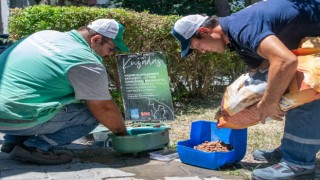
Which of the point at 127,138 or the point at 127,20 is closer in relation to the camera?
the point at 127,138

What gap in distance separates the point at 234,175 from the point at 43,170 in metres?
1.47

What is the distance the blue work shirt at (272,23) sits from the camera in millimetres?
3299

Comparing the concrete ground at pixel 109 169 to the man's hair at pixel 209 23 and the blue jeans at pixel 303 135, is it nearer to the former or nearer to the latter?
the blue jeans at pixel 303 135

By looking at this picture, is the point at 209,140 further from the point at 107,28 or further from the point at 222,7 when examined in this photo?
the point at 222,7

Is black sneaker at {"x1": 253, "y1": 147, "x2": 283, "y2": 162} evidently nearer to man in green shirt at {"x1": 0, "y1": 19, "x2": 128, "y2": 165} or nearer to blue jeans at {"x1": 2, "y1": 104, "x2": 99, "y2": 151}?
man in green shirt at {"x1": 0, "y1": 19, "x2": 128, "y2": 165}

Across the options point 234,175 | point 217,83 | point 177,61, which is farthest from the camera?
point 217,83

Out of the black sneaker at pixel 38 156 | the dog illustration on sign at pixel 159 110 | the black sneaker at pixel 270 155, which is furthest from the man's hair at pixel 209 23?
the dog illustration on sign at pixel 159 110

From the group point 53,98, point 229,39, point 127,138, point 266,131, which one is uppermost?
point 229,39

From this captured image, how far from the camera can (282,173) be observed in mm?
3682

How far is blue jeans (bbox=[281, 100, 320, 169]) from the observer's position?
363 cm

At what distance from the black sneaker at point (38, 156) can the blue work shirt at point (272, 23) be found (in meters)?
1.64

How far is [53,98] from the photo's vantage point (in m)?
4.03

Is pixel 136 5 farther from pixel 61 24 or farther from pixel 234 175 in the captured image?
pixel 234 175

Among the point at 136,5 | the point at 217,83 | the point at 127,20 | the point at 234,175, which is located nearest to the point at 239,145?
the point at 234,175
